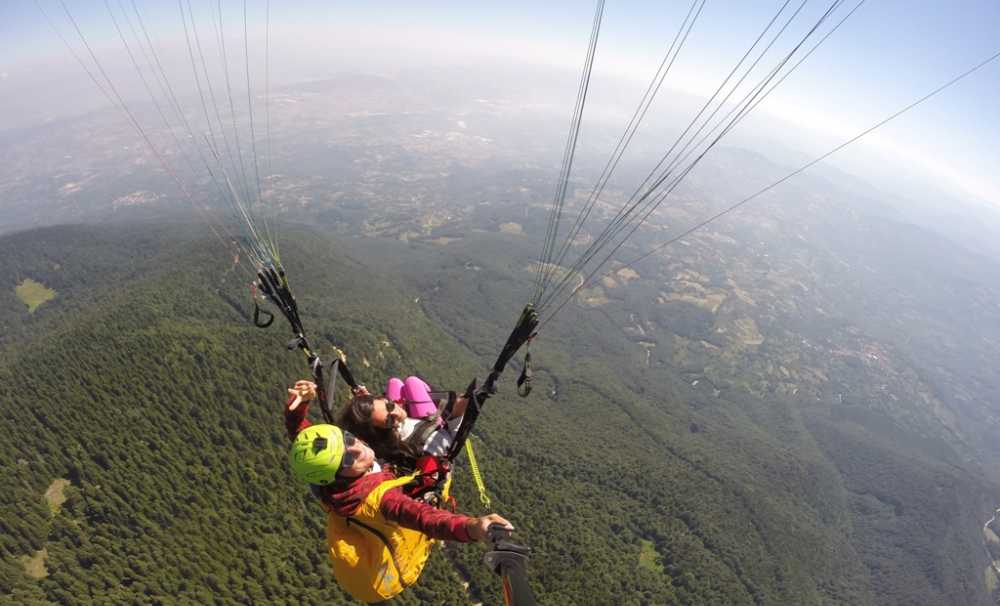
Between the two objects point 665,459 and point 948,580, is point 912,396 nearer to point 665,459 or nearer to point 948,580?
point 948,580

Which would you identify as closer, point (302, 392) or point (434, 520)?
point (434, 520)

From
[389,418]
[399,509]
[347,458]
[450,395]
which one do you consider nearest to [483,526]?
[399,509]

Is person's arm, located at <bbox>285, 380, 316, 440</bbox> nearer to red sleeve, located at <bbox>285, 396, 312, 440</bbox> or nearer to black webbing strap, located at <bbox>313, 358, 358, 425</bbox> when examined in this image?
red sleeve, located at <bbox>285, 396, 312, 440</bbox>

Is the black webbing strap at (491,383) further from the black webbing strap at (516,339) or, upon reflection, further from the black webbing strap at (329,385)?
the black webbing strap at (329,385)

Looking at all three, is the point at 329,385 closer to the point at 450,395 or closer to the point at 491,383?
the point at 450,395

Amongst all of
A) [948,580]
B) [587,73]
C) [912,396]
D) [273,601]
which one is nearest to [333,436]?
[587,73]

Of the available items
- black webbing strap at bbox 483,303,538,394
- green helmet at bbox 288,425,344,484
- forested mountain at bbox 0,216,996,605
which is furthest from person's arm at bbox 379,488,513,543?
forested mountain at bbox 0,216,996,605

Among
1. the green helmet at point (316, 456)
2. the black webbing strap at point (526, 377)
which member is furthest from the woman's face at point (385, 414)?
the black webbing strap at point (526, 377)
